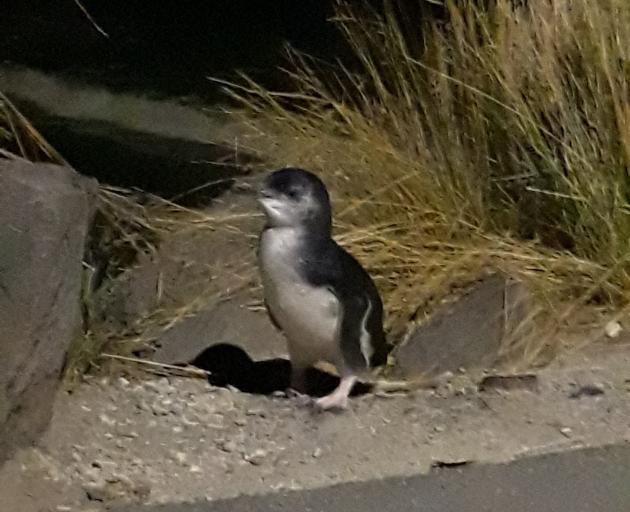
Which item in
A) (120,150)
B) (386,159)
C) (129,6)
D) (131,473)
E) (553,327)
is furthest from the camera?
(129,6)

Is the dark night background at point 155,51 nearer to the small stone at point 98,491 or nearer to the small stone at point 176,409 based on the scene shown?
the small stone at point 176,409

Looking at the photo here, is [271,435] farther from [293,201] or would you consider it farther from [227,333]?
[227,333]

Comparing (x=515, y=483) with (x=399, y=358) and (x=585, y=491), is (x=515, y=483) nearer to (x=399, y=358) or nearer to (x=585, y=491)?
(x=585, y=491)

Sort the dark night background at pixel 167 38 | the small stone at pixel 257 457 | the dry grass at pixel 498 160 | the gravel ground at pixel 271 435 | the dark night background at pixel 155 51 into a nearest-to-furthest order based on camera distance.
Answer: the gravel ground at pixel 271 435 < the small stone at pixel 257 457 < the dry grass at pixel 498 160 < the dark night background at pixel 155 51 < the dark night background at pixel 167 38

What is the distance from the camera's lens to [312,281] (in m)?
2.62

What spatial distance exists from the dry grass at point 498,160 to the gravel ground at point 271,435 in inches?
17.1

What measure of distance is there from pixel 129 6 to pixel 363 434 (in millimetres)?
4115

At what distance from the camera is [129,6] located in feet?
20.2

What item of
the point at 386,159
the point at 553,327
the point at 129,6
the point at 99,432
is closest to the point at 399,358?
the point at 553,327


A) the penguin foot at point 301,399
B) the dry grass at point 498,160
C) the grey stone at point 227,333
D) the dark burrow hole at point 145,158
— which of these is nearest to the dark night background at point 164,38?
the dark burrow hole at point 145,158

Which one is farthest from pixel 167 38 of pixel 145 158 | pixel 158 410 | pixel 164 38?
pixel 158 410

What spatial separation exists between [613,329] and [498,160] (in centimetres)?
78

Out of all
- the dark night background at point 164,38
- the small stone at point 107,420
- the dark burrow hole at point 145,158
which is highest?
the small stone at point 107,420

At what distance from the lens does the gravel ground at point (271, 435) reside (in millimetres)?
2250
